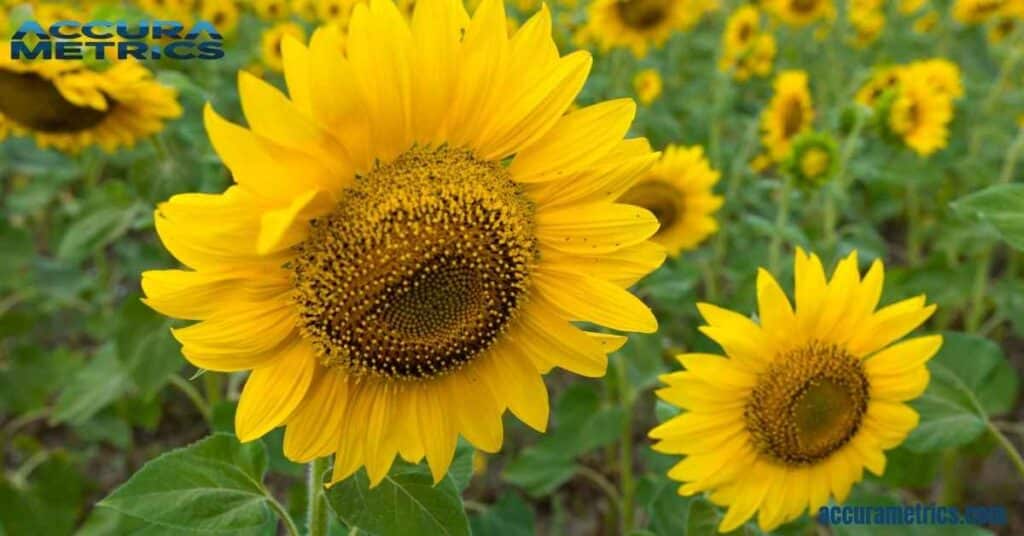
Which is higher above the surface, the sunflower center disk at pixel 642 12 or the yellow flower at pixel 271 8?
the sunflower center disk at pixel 642 12

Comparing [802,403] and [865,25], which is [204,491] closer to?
[802,403]

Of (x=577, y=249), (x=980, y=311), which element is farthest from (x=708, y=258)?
(x=577, y=249)

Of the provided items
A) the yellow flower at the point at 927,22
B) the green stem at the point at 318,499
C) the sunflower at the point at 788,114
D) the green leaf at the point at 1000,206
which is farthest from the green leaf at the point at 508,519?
the yellow flower at the point at 927,22

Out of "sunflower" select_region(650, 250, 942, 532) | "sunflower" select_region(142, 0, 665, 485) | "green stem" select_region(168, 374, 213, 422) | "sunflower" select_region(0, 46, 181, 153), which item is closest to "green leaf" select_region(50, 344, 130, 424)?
"green stem" select_region(168, 374, 213, 422)

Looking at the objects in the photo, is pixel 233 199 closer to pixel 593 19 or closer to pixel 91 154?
pixel 91 154

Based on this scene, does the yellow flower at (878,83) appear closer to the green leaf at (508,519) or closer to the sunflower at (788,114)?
the sunflower at (788,114)

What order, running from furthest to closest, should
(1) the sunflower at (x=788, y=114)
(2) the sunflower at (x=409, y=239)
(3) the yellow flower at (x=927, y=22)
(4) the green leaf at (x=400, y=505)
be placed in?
(3) the yellow flower at (x=927, y=22) → (1) the sunflower at (x=788, y=114) → (4) the green leaf at (x=400, y=505) → (2) the sunflower at (x=409, y=239)
